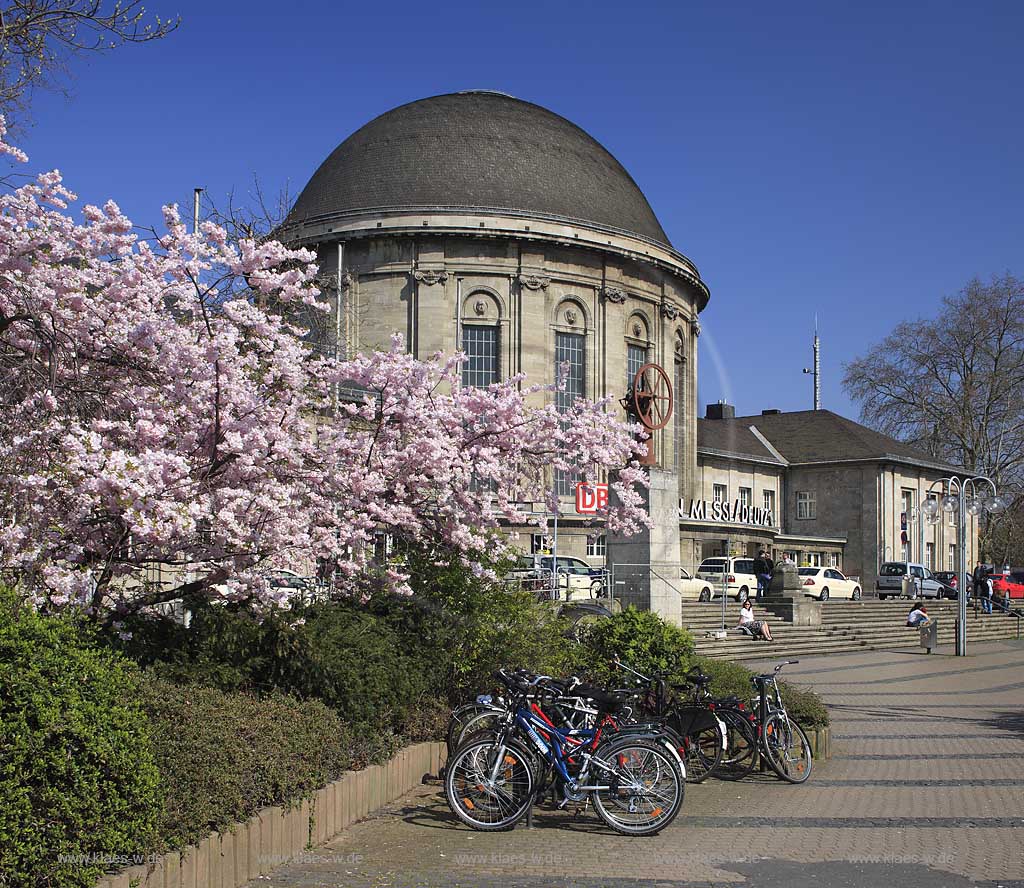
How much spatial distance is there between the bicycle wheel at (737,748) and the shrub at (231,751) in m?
4.10

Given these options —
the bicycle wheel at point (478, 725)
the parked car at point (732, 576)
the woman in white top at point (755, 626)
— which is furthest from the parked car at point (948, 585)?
the bicycle wheel at point (478, 725)

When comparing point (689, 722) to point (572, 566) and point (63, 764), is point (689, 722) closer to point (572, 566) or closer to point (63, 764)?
point (63, 764)

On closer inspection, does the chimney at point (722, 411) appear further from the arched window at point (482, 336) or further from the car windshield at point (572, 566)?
the car windshield at point (572, 566)

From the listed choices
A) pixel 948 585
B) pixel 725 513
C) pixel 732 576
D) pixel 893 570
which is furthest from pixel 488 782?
pixel 948 585

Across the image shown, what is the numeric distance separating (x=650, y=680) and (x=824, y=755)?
3.26 m

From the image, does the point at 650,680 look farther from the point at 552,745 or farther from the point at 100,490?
the point at 100,490

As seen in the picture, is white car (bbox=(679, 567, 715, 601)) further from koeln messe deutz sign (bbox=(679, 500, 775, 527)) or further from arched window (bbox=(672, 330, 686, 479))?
arched window (bbox=(672, 330, 686, 479))

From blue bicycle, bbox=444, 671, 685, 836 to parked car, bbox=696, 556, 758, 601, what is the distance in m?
31.8

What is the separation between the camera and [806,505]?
74312 mm

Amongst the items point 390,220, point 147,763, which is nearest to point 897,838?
point 147,763

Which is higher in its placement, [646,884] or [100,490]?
[100,490]

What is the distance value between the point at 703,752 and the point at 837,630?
26.3 meters

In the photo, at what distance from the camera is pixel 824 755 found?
13.6m

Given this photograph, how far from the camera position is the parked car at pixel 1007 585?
192 ft
